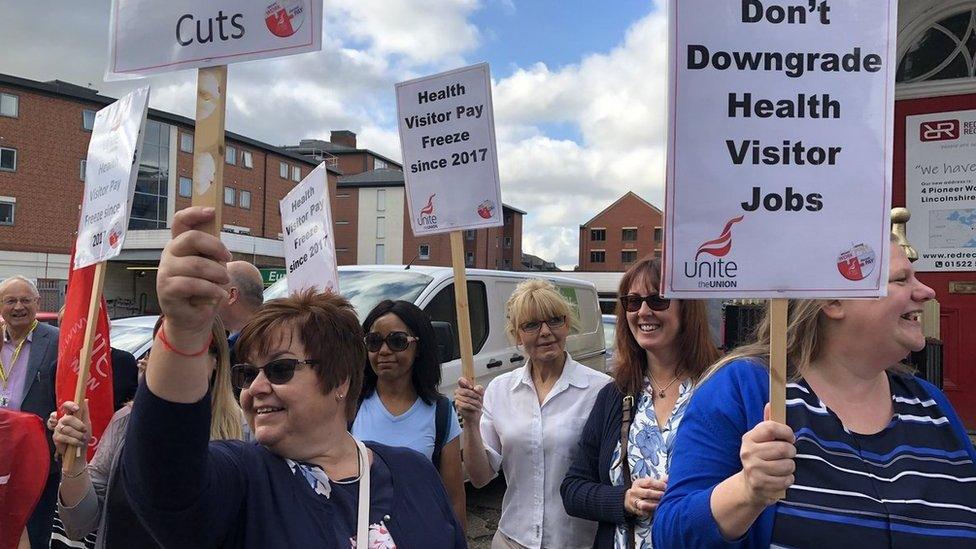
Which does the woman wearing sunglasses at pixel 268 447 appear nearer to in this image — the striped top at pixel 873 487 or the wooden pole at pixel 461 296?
the striped top at pixel 873 487

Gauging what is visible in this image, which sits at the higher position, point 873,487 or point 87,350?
point 87,350

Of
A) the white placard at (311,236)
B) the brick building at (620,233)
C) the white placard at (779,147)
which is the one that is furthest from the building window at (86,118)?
the brick building at (620,233)

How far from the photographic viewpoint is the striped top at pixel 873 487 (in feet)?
5.65

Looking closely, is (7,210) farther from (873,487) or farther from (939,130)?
(873,487)

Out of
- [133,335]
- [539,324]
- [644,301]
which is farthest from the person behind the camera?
[133,335]

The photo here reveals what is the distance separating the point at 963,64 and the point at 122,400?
7.25 m

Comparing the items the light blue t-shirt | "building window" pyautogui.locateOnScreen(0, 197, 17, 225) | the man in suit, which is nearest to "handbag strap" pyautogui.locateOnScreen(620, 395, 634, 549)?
the light blue t-shirt

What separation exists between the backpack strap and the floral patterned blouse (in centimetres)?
82

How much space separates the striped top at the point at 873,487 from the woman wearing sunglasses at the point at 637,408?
0.86 metres

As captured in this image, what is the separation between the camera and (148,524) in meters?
1.35

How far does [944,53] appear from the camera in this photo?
6.60 m

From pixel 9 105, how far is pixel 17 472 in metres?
45.4

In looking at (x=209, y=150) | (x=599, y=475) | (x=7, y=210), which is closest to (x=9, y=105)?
(x=7, y=210)

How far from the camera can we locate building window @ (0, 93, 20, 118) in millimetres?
38844
